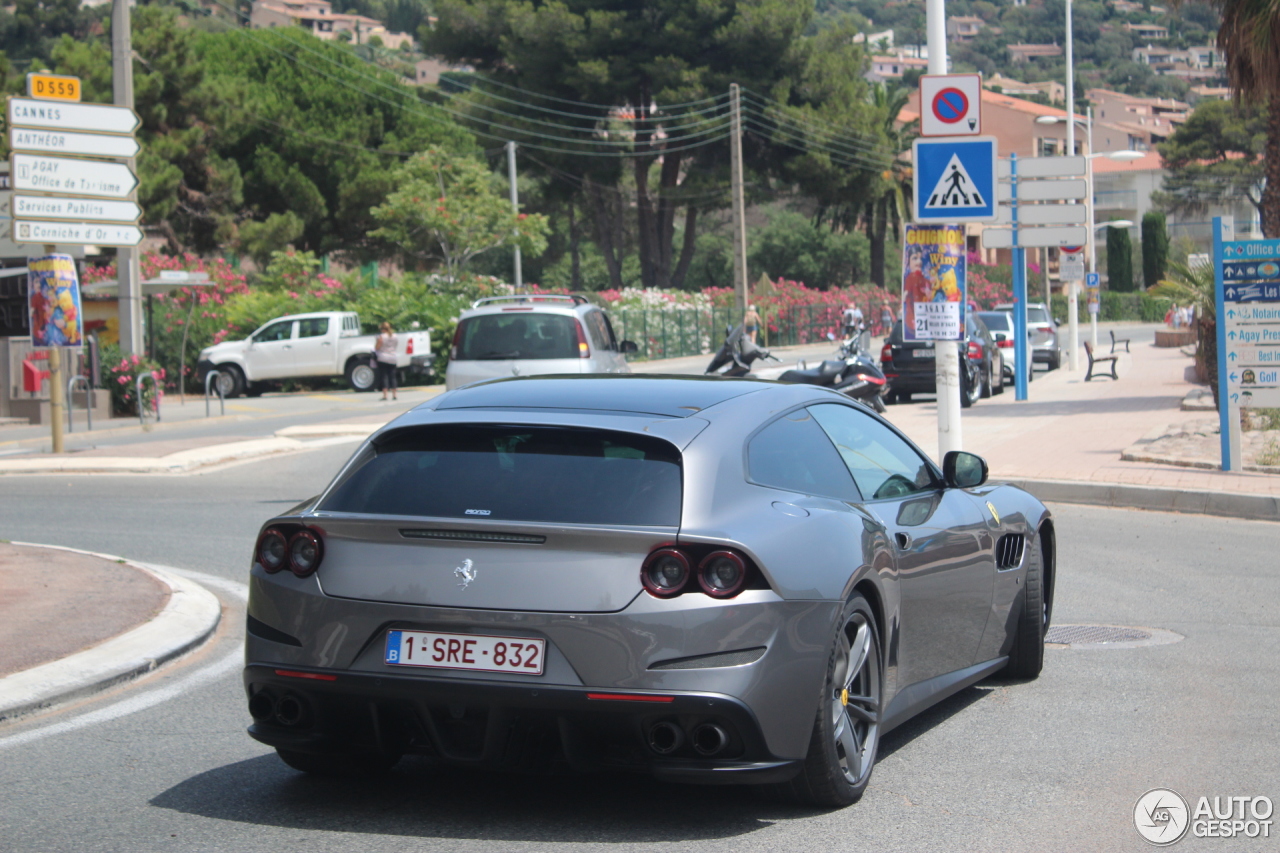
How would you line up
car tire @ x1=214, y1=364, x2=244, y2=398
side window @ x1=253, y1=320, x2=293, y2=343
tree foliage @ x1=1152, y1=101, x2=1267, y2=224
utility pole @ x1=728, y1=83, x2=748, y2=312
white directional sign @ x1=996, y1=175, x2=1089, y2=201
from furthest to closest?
1. tree foliage @ x1=1152, y1=101, x2=1267, y2=224
2. utility pole @ x1=728, y1=83, x2=748, y2=312
3. side window @ x1=253, y1=320, x2=293, y2=343
4. car tire @ x1=214, y1=364, x2=244, y2=398
5. white directional sign @ x1=996, y1=175, x2=1089, y2=201

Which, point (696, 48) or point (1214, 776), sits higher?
point (696, 48)

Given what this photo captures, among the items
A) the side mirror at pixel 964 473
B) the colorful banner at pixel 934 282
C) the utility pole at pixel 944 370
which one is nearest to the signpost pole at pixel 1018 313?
the utility pole at pixel 944 370

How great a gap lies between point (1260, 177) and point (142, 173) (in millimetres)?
76773

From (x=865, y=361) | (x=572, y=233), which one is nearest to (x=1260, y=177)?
(x=572, y=233)

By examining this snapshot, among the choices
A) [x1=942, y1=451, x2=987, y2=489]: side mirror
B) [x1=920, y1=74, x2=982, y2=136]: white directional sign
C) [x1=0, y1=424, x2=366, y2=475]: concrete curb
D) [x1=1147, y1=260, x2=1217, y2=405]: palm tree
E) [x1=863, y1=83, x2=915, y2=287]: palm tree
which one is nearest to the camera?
[x1=942, y1=451, x2=987, y2=489]: side mirror

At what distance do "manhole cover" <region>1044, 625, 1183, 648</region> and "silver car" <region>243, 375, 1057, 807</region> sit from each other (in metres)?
2.81

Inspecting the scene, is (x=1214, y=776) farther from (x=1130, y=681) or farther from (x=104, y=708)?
(x=104, y=708)

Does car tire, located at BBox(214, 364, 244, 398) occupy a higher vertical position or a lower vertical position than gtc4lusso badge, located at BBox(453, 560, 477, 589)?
higher

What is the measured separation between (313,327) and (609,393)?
108 feet

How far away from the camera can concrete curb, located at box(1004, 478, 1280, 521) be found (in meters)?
12.7

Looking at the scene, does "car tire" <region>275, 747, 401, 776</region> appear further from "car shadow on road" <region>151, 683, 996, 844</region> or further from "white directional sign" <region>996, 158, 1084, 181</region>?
"white directional sign" <region>996, 158, 1084, 181</region>

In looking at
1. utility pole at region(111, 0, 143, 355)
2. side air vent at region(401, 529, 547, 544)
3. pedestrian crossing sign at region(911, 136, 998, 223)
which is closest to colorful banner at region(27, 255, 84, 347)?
utility pole at region(111, 0, 143, 355)

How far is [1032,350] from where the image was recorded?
127 feet

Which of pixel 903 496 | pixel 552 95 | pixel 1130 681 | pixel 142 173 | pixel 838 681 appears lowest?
pixel 1130 681
